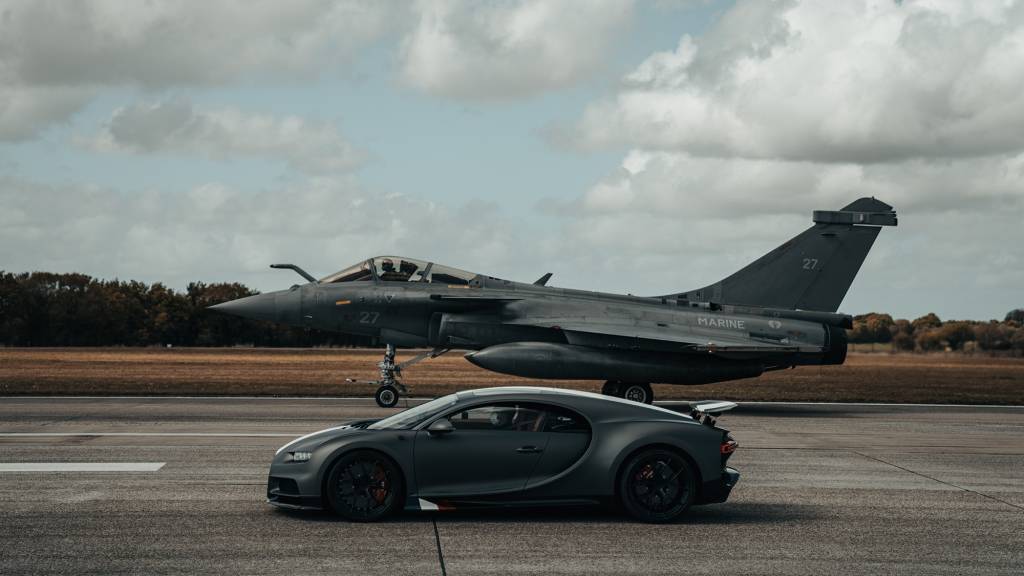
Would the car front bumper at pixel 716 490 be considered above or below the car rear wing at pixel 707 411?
below

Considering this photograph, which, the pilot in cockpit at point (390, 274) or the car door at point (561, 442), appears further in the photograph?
the pilot in cockpit at point (390, 274)

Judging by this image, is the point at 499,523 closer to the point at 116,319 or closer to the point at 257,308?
the point at 257,308

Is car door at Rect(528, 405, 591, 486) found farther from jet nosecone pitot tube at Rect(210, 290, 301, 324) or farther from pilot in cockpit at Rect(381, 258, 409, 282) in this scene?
jet nosecone pitot tube at Rect(210, 290, 301, 324)

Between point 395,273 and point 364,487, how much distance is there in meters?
15.4

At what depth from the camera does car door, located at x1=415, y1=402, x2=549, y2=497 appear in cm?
956

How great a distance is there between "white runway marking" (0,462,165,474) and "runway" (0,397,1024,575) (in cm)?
2

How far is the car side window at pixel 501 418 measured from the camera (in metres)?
9.78

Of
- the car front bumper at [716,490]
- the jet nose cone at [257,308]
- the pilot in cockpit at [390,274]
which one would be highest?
the pilot in cockpit at [390,274]

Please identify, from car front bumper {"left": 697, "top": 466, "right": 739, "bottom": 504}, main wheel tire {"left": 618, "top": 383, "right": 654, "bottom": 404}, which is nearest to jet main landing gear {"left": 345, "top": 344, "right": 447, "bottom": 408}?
main wheel tire {"left": 618, "top": 383, "right": 654, "bottom": 404}

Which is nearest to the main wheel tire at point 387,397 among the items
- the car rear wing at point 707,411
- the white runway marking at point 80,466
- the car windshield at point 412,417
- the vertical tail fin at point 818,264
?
the vertical tail fin at point 818,264

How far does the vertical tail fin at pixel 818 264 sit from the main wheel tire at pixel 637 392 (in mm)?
2959

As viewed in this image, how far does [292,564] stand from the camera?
7.91 metres

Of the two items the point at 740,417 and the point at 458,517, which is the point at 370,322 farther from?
the point at 458,517

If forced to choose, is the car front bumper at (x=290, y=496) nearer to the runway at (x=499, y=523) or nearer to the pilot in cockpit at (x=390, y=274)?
the runway at (x=499, y=523)
